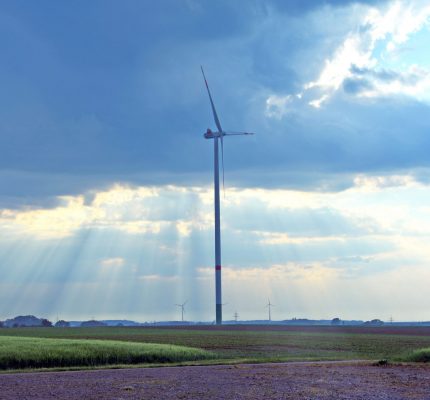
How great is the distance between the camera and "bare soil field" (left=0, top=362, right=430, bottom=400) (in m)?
24.3

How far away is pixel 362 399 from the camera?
23.3 metres

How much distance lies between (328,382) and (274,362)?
42.7 ft

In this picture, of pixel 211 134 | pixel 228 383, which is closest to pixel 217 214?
pixel 211 134

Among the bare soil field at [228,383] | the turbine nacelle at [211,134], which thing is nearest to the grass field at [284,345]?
the bare soil field at [228,383]

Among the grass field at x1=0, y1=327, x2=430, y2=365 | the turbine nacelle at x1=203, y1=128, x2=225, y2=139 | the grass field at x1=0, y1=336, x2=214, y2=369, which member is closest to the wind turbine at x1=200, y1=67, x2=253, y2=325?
the turbine nacelle at x1=203, y1=128, x2=225, y2=139

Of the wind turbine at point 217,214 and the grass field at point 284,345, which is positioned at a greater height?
the wind turbine at point 217,214

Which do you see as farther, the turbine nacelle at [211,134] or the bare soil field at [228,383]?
the turbine nacelle at [211,134]

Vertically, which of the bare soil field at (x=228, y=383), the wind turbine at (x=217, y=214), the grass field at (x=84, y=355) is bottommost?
the bare soil field at (x=228, y=383)

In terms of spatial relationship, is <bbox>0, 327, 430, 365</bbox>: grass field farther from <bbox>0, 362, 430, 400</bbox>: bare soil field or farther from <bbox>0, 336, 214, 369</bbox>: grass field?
<bbox>0, 362, 430, 400</bbox>: bare soil field

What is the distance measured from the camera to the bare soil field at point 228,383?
24.3 metres

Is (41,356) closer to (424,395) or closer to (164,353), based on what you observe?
(164,353)

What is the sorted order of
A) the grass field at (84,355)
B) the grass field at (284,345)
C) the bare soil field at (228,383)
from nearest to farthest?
the bare soil field at (228,383) < the grass field at (84,355) < the grass field at (284,345)

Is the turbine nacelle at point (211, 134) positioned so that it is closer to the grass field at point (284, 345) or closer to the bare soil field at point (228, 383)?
the grass field at point (284, 345)

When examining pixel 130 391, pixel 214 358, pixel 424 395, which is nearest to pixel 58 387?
pixel 130 391
